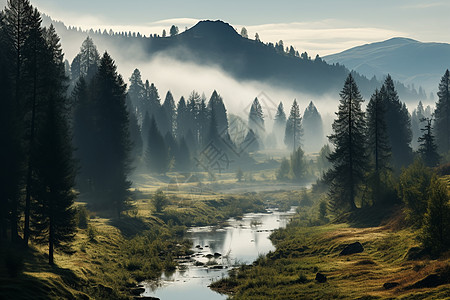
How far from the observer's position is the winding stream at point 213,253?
134 ft

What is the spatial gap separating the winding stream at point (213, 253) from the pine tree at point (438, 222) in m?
17.3

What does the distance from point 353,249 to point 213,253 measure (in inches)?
659

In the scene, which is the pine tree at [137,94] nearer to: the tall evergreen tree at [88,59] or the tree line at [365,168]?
the tall evergreen tree at [88,59]

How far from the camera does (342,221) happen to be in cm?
6544

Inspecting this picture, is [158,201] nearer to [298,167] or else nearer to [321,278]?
[321,278]

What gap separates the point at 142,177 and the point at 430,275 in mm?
86934

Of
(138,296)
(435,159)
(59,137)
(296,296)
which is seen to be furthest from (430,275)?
(435,159)

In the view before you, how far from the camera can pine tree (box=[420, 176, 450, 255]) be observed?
37.5m

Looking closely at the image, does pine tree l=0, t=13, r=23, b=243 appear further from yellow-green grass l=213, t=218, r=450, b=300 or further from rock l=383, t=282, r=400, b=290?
rock l=383, t=282, r=400, b=290

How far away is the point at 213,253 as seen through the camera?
5603cm

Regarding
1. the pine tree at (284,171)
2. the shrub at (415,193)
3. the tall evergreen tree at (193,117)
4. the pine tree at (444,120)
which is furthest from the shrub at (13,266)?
the tall evergreen tree at (193,117)

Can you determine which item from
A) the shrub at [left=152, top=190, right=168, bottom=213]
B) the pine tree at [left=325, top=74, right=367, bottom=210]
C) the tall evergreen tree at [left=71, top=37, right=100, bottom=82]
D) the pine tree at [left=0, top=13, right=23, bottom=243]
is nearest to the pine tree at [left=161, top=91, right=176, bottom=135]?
the tall evergreen tree at [left=71, top=37, right=100, bottom=82]

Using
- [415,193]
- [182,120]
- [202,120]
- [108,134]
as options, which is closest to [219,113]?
[202,120]

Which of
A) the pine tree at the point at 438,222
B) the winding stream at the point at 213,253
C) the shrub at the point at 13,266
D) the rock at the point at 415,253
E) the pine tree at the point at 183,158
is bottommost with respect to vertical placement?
the winding stream at the point at 213,253
